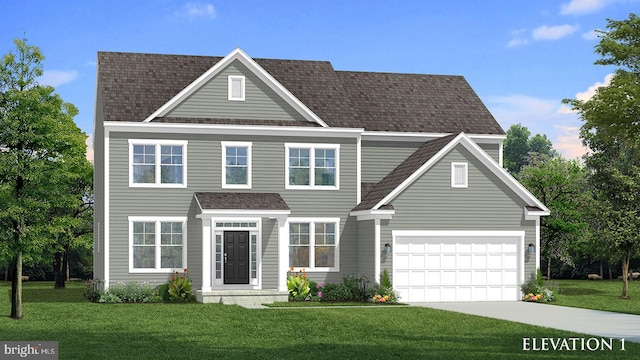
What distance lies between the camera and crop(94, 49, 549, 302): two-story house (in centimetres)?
3195

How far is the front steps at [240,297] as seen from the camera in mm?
30578

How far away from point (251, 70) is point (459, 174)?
27.5 ft

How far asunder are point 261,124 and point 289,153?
1579 mm

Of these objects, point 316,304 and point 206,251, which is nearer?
point 316,304

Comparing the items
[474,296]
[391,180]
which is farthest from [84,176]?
[474,296]

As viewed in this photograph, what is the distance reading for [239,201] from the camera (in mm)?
32375

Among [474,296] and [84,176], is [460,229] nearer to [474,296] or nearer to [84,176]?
[474,296]

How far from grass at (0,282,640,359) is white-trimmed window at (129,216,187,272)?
395 cm

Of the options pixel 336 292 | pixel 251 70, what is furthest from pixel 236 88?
pixel 336 292

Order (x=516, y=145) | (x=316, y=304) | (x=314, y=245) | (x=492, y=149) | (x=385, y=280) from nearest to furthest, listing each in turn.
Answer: (x=316, y=304) → (x=385, y=280) → (x=314, y=245) → (x=492, y=149) → (x=516, y=145)

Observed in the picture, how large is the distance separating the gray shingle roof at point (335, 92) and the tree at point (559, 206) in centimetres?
749

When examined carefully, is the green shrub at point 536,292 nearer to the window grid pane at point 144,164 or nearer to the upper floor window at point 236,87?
the upper floor window at point 236,87

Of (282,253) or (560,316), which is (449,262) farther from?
(560,316)

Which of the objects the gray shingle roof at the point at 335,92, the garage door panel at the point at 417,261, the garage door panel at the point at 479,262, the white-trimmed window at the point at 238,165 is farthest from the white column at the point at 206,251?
the garage door panel at the point at 479,262
